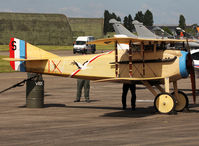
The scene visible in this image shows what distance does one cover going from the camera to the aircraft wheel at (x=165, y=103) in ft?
52.9

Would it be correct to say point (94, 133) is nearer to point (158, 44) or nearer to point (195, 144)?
point (195, 144)

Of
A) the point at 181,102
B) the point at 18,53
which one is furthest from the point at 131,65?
the point at 18,53

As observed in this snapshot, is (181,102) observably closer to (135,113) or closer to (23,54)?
(135,113)

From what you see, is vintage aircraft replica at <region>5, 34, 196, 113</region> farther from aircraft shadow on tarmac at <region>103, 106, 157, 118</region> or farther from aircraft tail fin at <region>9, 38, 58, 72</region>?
aircraft shadow on tarmac at <region>103, 106, 157, 118</region>

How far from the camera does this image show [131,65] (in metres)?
17.0

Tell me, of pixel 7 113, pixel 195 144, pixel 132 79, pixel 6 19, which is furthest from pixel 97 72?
pixel 6 19

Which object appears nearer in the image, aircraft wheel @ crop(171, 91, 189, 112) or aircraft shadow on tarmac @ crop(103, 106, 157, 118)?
aircraft shadow on tarmac @ crop(103, 106, 157, 118)

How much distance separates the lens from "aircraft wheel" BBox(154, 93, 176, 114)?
16.1 m

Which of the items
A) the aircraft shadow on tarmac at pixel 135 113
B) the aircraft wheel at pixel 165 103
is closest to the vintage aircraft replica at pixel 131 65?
the aircraft wheel at pixel 165 103

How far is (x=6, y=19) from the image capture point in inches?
3735

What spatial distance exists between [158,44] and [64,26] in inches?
3321

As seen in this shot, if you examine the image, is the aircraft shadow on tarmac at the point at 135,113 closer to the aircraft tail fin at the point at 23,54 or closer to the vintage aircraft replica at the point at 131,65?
the vintage aircraft replica at the point at 131,65

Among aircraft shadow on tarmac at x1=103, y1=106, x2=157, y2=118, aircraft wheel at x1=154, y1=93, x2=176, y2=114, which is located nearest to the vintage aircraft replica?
aircraft wheel at x1=154, y1=93, x2=176, y2=114

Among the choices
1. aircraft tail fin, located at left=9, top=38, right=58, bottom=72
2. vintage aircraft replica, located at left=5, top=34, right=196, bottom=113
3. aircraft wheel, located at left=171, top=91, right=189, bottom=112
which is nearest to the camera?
vintage aircraft replica, located at left=5, top=34, right=196, bottom=113
